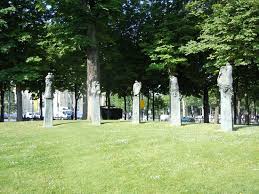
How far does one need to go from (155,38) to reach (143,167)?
966 inches

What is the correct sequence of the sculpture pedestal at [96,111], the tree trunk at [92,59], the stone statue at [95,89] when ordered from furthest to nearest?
the tree trunk at [92,59] → the stone statue at [95,89] → the sculpture pedestal at [96,111]

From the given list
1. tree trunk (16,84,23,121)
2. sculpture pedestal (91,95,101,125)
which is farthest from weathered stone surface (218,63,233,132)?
tree trunk (16,84,23,121)

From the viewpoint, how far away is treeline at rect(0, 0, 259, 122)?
31.2m

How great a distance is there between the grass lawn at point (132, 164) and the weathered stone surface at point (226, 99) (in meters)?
1.25

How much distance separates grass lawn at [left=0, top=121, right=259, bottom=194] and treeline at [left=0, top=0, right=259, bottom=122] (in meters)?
13.9

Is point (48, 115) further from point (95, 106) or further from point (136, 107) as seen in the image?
point (136, 107)

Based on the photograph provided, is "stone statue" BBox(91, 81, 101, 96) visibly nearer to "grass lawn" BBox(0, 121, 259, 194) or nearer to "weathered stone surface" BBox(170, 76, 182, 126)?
"weathered stone surface" BBox(170, 76, 182, 126)

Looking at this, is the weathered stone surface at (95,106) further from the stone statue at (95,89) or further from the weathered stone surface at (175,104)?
the weathered stone surface at (175,104)

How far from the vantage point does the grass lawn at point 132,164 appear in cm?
1052

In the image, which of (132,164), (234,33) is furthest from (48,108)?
(234,33)

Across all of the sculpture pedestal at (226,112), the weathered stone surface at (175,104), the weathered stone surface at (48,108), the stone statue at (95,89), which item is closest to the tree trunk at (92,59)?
the stone statue at (95,89)

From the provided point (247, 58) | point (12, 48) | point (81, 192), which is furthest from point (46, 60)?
point (81, 192)

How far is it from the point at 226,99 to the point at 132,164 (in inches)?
354

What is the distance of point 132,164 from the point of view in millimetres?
12797
